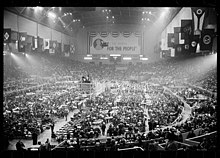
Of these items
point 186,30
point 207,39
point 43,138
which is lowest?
point 43,138

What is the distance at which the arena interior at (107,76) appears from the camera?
10031 mm

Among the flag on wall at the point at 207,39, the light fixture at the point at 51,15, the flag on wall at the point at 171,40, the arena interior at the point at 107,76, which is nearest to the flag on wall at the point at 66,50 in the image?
the arena interior at the point at 107,76

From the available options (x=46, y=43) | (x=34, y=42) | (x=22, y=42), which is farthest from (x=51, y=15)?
(x=22, y=42)

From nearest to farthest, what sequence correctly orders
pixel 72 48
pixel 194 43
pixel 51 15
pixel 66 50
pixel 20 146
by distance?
1. pixel 20 146
2. pixel 194 43
3. pixel 51 15
4. pixel 72 48
5. pixel 66 50

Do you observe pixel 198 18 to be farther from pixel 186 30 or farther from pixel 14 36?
pixel 14 36

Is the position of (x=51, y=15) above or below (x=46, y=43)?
above

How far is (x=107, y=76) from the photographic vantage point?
1083 cm

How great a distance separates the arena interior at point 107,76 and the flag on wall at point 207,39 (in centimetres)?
21

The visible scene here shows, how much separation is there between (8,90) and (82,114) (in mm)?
2775

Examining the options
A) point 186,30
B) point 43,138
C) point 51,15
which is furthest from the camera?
point 51,15

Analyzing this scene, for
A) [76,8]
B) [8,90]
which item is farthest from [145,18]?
[8,90]

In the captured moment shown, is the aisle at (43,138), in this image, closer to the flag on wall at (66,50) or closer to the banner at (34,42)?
the flag on wall at (66,50)

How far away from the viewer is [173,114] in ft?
34.6

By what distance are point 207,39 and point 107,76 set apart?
12.0 ft
